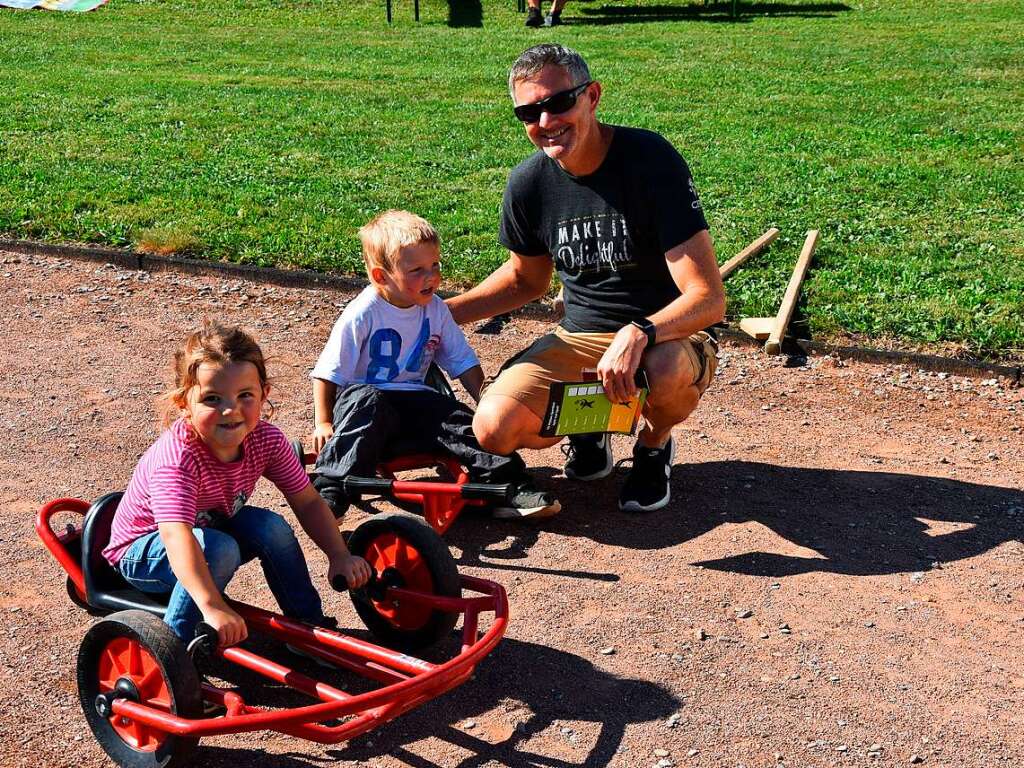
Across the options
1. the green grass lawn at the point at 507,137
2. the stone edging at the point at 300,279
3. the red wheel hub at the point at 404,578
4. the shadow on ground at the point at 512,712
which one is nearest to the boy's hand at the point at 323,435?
the red wheel hub at the point at 404,578

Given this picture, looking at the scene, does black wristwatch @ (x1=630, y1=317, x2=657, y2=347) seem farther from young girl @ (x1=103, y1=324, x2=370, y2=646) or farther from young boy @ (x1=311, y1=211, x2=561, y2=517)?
young girl @ (x1=103, y1=324, x2=370, y2=646)

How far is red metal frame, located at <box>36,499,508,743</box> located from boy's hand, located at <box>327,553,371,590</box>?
121 millimetres

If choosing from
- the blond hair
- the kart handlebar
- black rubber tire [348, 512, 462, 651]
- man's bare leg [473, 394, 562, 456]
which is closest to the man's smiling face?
the blond hair

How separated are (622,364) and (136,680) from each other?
1.75m

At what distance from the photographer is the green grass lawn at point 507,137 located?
700cm

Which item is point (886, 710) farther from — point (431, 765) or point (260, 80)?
point (260, 80)

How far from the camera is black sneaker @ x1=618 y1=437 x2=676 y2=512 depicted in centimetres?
451

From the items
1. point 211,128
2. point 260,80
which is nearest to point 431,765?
point 211,128

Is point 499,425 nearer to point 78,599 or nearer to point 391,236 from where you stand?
point 391,236

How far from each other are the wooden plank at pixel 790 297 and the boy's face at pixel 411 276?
6.66ft

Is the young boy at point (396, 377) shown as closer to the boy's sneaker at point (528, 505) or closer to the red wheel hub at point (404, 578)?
the boy's sneaker at point (528, 505)

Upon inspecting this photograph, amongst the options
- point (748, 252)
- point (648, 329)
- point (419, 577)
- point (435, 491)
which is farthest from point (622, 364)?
point (748, 252)

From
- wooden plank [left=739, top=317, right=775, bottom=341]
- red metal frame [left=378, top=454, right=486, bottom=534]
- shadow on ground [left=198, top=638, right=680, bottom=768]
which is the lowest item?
shadow on ground [left=198, top=638, right=680, bottom=768]

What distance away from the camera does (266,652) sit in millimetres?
3662
